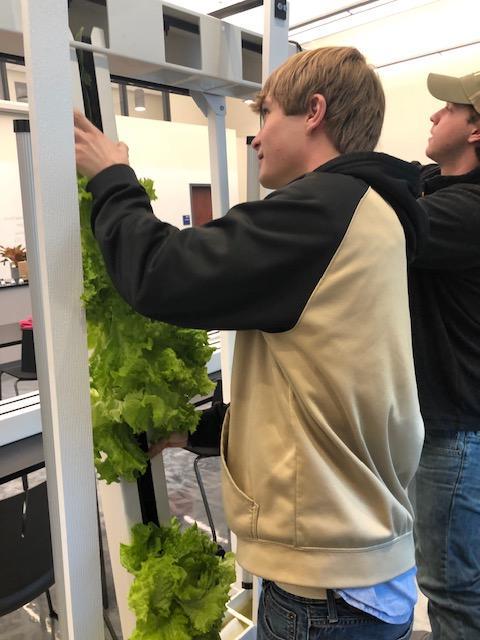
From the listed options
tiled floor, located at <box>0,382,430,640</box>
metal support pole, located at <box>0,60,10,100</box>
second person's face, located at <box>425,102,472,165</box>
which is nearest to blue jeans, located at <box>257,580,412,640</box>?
second person's face, located at <box>425,102,472,165</box>

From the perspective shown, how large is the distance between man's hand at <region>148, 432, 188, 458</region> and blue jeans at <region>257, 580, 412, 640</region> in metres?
0.31

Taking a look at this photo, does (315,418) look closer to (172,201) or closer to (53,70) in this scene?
(53,70)

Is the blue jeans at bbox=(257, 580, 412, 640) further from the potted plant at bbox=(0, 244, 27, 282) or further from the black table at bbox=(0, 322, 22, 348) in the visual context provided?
the potted plant at bbox=(0, 244, 27, 282)

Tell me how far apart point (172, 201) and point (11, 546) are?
6.58 meters

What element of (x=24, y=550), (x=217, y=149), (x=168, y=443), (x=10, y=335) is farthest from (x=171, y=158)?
(x=168, y=443)

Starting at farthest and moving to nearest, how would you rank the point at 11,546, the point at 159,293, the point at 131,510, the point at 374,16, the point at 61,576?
the point at 374,16
the point at 11,546
the point at 131,510
the point at 61,576
the point at 159,293

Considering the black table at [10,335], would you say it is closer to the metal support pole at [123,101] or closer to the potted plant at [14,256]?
the potted plant at [14,256]

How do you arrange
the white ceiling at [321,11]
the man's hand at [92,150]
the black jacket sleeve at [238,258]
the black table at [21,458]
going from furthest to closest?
the white ceiling at [321,11]
the black table at [21,458]
the man's hand at [92,150]
the black jacket sleeve at [238,258]

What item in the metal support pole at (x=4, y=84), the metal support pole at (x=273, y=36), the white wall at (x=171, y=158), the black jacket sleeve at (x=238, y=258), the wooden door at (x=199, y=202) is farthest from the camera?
the wooden door at (x=199, y=202)

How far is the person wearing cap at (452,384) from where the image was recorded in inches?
48.3

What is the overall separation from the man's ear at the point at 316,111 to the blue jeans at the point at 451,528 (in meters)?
0.82

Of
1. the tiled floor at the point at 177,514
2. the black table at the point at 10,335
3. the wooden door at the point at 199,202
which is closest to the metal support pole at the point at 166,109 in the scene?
the wooden door at the point at 199,202

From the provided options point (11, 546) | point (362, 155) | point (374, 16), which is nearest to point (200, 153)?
point (374, 16)

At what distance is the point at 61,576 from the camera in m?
0.90
